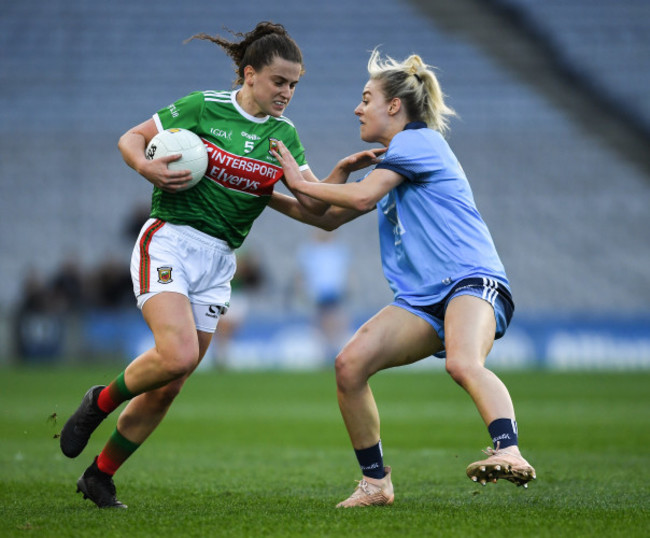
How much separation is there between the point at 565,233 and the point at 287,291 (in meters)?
6.24

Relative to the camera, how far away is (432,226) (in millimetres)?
4836

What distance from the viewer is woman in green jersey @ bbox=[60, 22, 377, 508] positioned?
4.96 meters

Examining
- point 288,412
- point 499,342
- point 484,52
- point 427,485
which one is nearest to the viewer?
point 427,485

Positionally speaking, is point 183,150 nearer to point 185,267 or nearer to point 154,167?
point 154,167

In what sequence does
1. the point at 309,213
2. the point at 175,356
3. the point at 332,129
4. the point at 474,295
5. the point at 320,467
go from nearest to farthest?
the point at 474,295 → the point at 175,356 → the point at 309,213 → the point at 320,467 → the point at 332,129

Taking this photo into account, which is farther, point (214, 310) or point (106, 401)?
point (214, 310)

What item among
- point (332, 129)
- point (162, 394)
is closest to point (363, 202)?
point (162, 394)

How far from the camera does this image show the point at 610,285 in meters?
20.8

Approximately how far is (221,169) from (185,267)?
54 centimetres

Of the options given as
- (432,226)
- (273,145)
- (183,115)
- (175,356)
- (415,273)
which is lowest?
(175,356)

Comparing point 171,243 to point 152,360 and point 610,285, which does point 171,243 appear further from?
point 610,285

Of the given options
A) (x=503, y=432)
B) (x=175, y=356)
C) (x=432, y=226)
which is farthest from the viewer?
(x=432, y=226)

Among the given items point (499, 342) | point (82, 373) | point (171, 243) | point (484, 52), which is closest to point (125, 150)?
point (171, 243)

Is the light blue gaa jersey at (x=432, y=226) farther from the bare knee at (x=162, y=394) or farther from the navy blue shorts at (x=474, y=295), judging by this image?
the bare knee at (x=162, y=394)
